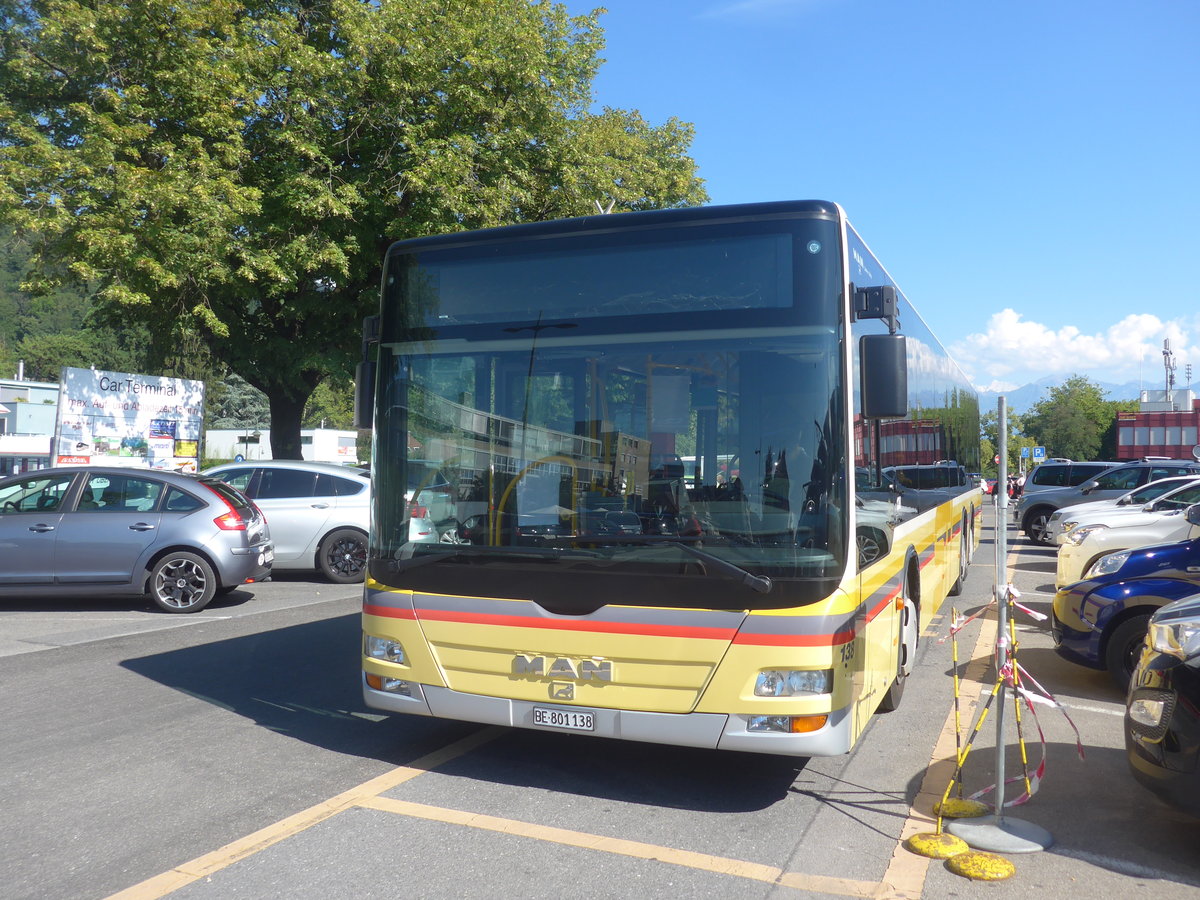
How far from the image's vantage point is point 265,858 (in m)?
4.29

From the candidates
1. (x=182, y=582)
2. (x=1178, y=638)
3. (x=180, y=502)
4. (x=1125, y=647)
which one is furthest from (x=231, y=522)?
(x=1178, y=638)

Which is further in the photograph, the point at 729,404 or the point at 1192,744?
the point at 729,404

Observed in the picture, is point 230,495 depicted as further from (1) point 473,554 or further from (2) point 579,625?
(2) point 579,625

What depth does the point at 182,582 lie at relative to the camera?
36.7ft

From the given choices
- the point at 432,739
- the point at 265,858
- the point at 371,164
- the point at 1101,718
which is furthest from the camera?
the point at 371,164

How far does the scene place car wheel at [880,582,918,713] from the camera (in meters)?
6.79

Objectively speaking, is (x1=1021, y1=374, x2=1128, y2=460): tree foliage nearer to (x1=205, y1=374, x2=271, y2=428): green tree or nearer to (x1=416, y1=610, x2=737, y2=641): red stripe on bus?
(x1=205, y1=374, x2=271, y2=428): green tree

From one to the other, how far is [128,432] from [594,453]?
547 inches

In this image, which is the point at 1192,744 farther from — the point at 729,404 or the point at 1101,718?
the point at 1101,718

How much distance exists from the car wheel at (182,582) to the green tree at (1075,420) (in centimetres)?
10164

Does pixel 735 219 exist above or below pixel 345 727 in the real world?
above

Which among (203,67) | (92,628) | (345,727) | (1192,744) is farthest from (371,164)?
(1192,744)

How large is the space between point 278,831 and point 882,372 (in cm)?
357

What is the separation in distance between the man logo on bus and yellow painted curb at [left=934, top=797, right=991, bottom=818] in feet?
5.58
